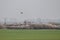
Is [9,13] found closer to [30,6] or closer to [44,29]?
[30,6]

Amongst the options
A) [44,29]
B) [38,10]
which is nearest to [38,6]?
[38,10]

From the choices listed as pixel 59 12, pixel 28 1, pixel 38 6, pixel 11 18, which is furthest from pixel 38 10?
pixel 11 18

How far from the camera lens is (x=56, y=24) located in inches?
208

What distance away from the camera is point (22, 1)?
514cm

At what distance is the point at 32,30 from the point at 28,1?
1281 millimetres

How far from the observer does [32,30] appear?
5293mm

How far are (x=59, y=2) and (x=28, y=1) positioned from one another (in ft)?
4.34

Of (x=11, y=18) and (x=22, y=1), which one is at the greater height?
(x=22, y=1)

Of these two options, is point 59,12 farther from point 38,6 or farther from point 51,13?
point 38,6

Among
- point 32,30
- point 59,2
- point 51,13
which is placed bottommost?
point 32,30

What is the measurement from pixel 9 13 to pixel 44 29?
172 centimetres

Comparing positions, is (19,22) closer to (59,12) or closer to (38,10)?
(38,10)

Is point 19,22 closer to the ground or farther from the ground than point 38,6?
closer to the ground

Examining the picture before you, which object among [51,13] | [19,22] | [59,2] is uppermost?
[59,2]
